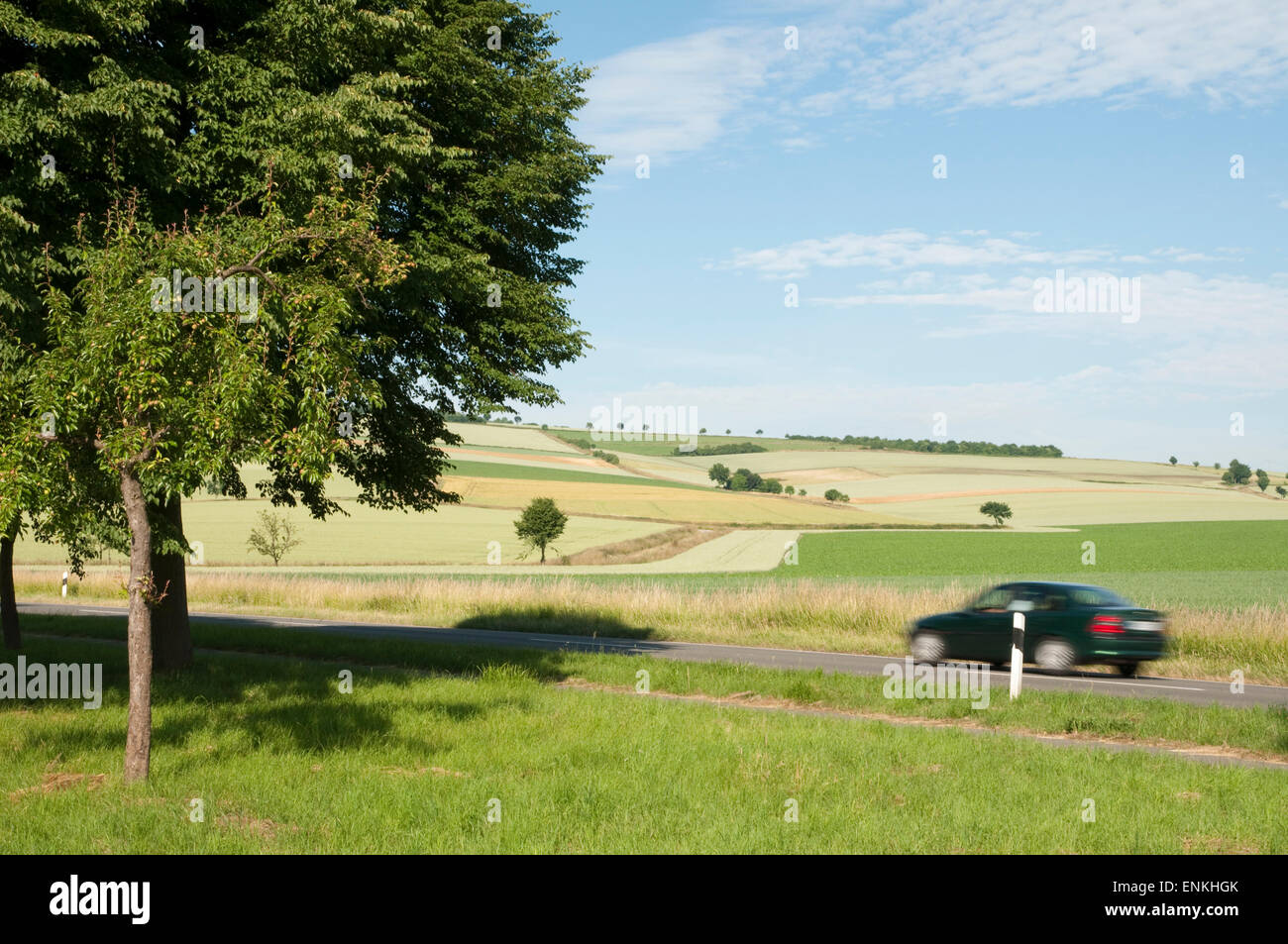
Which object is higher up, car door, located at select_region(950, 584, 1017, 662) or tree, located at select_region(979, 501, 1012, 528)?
tree, located at select_region(979, 501, 1012, 528)

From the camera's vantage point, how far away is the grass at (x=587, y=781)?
275 inches

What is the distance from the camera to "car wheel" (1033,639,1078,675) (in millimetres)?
17938

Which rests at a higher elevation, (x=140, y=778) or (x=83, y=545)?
(x=83, y=545)

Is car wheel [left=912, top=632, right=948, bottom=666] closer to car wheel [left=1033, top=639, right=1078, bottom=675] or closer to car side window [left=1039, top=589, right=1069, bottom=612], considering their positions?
car wheel [left=1033, top=639, right=1078, bottom=675]

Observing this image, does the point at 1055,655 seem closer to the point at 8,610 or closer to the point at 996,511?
the point at 8,610

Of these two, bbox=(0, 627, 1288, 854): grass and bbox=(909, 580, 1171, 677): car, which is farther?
bbox=(909, 580, 1171, 677): car

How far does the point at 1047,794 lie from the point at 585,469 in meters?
101

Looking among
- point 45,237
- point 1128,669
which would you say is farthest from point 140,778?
point 1128,669

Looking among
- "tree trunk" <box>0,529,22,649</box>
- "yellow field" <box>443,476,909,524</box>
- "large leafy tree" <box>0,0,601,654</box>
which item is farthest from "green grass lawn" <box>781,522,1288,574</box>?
"tree trunk" <box>0,529,22,649</box>

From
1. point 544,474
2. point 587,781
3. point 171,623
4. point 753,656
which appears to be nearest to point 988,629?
point 753,656

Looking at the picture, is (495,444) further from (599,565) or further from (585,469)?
(599,565)

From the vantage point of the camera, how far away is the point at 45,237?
38.4 ft

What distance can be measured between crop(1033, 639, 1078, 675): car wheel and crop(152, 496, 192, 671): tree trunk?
14.3m

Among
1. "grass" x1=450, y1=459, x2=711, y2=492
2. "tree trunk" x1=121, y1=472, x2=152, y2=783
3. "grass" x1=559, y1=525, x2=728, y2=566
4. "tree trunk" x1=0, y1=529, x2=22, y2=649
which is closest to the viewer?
"tree trunk" x1=121, y1=472, x2=152, y2=783
